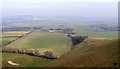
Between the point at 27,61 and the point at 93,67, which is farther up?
the point at 93,67

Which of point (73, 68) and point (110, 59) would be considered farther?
point (73, 68)

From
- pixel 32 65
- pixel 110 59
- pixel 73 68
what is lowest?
pixel 32 65

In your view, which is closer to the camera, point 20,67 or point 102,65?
point 102,65

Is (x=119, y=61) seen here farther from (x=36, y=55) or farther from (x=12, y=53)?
(x=12, y=53)

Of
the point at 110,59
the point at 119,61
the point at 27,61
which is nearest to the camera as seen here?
the point at 119,61

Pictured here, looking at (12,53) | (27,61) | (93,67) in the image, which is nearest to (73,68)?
(93,67)

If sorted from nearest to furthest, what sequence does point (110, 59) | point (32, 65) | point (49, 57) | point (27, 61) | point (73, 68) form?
point (110, 59), point (73, 68), point (32, 65), point (27, 61), point (49, 57)

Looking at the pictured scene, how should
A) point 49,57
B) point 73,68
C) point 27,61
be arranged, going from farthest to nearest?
point 49,57 → point 27,61 → point 73,68

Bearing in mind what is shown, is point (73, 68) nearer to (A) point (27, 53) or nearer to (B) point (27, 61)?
(B) point (27, 61)

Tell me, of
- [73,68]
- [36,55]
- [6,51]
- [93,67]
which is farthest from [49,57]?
[93,67]
